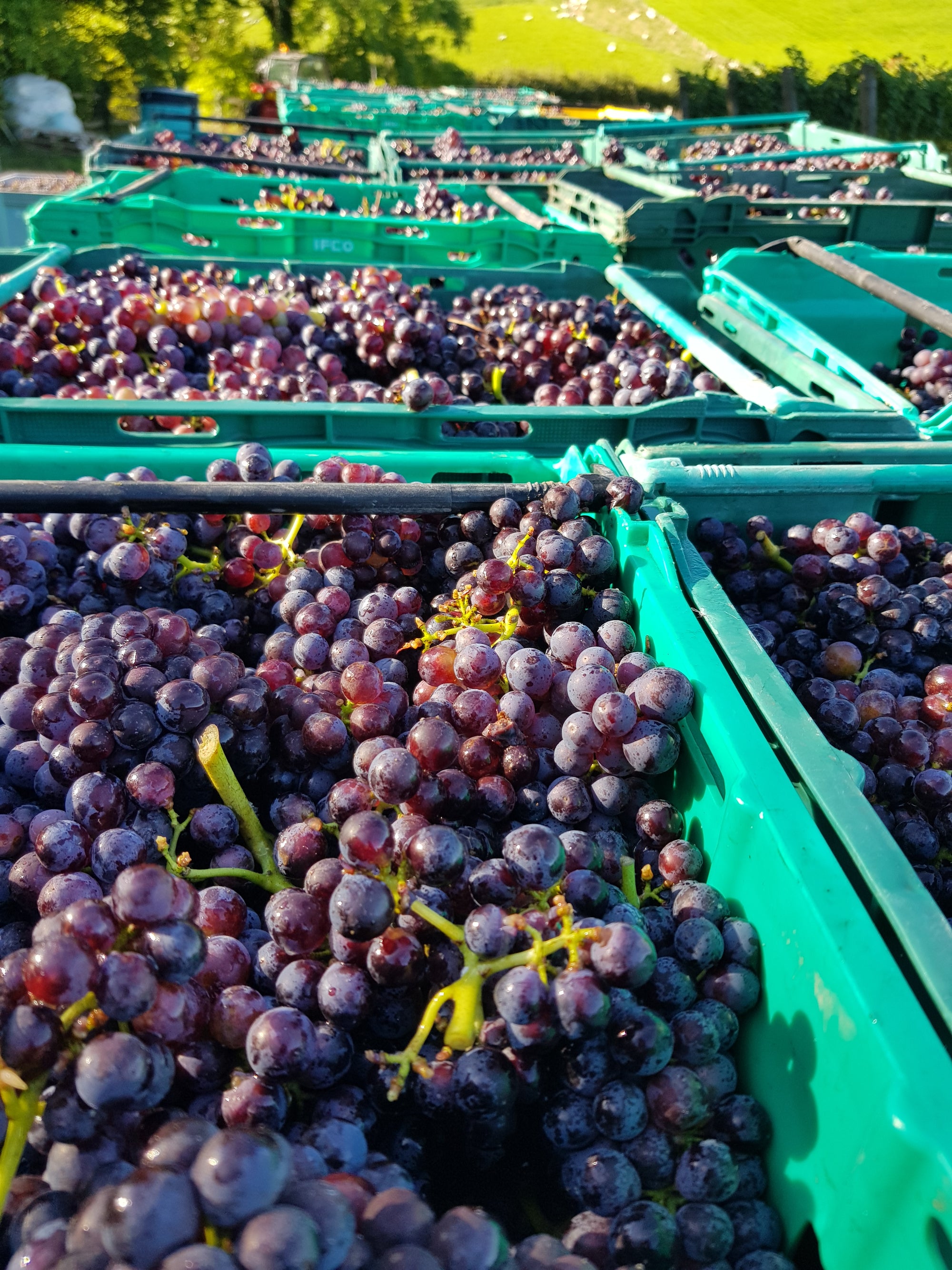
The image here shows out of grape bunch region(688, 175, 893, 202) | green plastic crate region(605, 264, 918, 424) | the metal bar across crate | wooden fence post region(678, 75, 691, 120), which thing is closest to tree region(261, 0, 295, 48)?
wooden fence post region(678, 75, 691, 120)

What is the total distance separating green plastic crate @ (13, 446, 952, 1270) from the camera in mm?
673

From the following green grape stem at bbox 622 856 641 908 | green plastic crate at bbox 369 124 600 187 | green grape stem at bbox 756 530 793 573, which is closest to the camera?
green grape stem at bbox 622 856 641 908

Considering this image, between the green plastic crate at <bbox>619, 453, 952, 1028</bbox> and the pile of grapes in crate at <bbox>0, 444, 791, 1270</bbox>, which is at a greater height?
the green plastic crate at <bbox>619, 453, 952, 1028</bbox>

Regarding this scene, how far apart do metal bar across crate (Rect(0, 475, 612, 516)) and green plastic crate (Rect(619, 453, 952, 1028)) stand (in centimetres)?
24

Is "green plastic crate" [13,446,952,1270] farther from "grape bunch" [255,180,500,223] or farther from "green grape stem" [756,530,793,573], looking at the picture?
"grape bunch" [255,180,500,223]

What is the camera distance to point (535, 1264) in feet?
2.31

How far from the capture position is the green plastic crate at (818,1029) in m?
0.67

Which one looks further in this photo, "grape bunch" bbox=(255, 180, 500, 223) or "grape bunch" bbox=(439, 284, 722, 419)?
"grape bunch" bbox=(255, 180, 500, 223)

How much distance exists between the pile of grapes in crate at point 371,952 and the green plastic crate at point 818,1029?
40 mm

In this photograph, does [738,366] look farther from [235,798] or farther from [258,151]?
[258,151]

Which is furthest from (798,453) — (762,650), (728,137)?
(728,137)

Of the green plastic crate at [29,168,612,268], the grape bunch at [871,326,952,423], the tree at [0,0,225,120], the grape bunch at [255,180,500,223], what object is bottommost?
the grape bunch at [871,326,952,423]

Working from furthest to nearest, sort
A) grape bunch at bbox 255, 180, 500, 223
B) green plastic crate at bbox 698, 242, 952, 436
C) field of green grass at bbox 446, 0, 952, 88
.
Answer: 1. field of green grass at bbox 446, 0, 952, 88
2. grape bunch at bbox 255, 180, 500, 223
3. green plastic crate at bbox 698, 242, 952, 436

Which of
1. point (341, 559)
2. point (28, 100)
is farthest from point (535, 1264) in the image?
point (28, 100)
